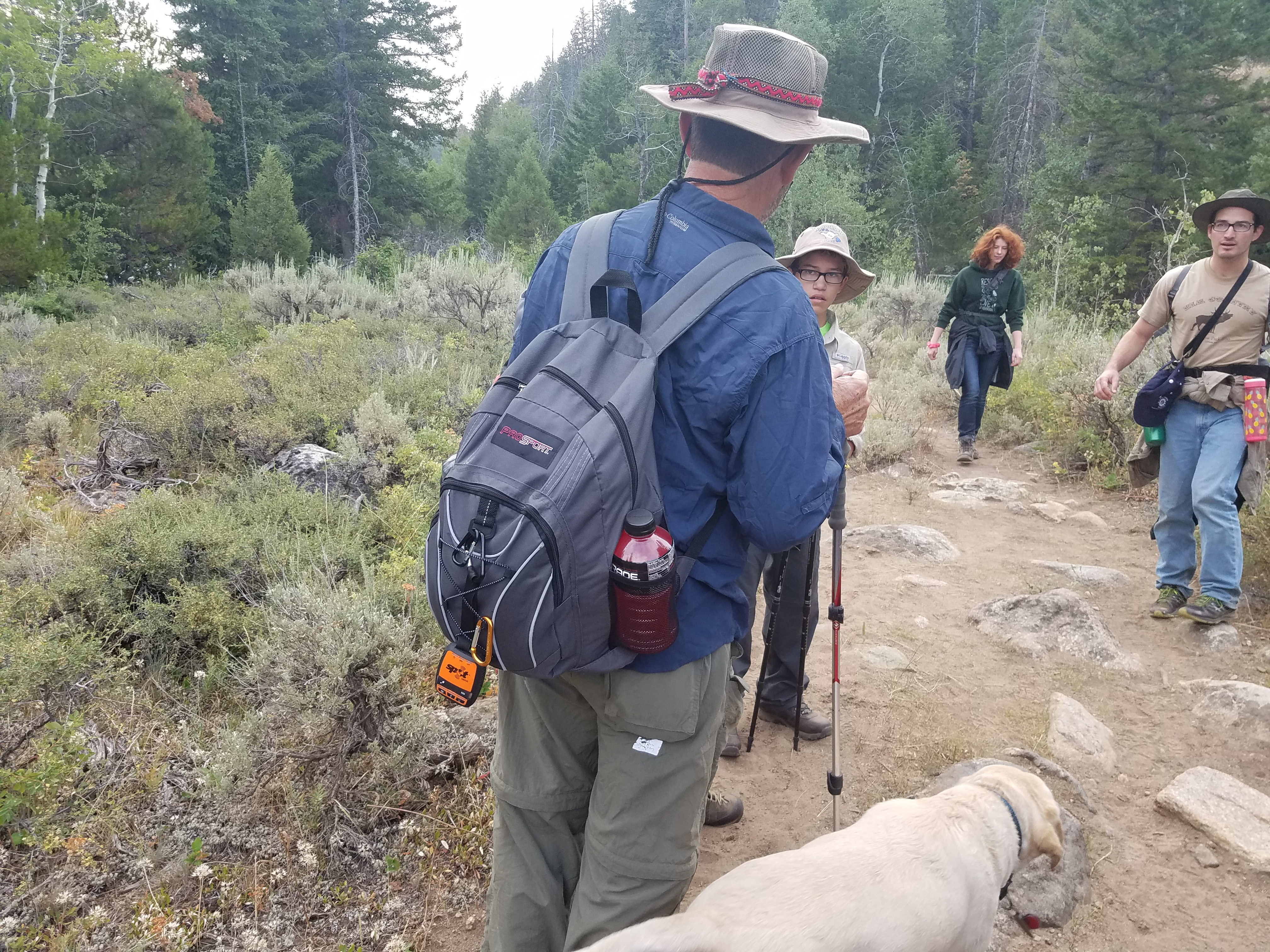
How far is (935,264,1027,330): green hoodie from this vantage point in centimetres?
701

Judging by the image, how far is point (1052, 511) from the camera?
584cm

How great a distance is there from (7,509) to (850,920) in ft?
15.8

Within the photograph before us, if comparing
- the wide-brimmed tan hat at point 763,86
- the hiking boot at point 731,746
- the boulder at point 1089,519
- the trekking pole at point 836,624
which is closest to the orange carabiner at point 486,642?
the wide-brimmed tan hat at point 763,86

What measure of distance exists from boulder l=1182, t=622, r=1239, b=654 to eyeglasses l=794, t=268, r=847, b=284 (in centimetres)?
258

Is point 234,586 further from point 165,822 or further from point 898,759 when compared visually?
point 898,759

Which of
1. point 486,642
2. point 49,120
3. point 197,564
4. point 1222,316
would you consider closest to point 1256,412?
point 1222,316

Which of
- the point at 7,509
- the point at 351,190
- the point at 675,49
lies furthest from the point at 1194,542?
the point at 675,49

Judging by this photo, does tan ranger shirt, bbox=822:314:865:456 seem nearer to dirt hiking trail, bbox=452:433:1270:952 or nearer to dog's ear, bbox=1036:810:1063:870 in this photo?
dirt hiking trail, bbox=452:433:1270:952

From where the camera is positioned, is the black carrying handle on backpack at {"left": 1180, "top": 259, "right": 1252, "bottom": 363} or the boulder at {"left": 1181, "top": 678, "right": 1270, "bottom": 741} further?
the black carrying handle on backpack at {"left": 1180, "top": 259, "right": 1252, "bottom": 363}

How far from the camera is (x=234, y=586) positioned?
3742 millimetres

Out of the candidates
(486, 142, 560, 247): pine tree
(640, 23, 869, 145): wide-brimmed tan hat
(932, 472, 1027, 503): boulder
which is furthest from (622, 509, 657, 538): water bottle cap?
(486, 142, 560, 247): pine tree

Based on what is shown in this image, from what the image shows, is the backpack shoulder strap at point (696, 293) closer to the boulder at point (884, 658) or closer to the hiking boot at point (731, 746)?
the hiking boot at point (731, 746)

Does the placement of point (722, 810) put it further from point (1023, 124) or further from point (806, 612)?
point (1023, 124)

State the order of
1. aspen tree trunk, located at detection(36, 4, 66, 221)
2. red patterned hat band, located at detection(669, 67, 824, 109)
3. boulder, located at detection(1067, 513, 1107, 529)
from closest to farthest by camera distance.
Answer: red patterned hat band, located at detection(669, 67, 824, 109) → boulder, located at detection(1067, 513, 1107, 529) → aspen tree trunk, located at detection(36, 4, 66, 221)
